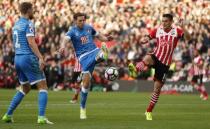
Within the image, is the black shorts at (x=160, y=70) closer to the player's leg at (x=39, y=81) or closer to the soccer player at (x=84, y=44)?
the soccer player at (x=84, y=44)

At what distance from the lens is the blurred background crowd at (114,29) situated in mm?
37938

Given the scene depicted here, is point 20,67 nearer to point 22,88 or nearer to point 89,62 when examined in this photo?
A: point 22,88

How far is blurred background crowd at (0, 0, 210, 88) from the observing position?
3794cm

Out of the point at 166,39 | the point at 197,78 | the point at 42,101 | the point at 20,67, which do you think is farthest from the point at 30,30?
the point at 197,78

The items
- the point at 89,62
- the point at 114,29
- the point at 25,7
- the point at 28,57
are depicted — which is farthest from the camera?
the point at 114,29

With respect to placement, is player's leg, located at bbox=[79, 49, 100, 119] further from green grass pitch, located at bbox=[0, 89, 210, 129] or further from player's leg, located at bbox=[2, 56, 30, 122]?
player's leg, located at bbox=[2, 56, 30, 122]

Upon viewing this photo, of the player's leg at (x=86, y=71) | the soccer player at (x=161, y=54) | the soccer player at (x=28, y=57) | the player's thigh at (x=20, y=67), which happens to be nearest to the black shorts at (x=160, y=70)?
the soccer player at (x=161, y=54)

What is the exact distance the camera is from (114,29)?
4016cm

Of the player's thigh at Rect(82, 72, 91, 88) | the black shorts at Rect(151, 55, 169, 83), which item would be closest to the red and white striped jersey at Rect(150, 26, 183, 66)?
the black shorts at Rect(151, 55, 169, 83)

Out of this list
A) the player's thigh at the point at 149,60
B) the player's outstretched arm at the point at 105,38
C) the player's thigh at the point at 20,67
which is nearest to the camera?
the player's thigh at the point at 20,67

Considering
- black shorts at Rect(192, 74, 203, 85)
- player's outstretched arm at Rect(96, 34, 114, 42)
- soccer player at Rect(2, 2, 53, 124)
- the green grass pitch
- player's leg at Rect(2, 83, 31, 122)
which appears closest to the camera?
the green grass pitch

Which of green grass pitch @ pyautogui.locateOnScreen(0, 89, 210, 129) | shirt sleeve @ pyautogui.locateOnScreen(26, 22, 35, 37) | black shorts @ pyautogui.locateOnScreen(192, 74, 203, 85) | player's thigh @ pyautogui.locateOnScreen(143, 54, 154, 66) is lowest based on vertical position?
black shorts @ pyautogui.locateOnScreen(192, 74, 203, 85)

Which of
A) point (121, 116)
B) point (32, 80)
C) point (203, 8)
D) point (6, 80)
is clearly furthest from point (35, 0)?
point (32, 80)

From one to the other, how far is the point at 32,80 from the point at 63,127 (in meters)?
1.40
